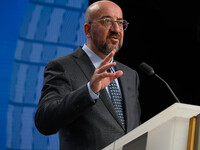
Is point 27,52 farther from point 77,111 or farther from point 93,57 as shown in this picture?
point 77,111

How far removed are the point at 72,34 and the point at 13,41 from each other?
0.57 meters

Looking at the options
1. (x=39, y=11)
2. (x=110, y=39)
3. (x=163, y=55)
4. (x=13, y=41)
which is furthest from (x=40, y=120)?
(x=163, y=55)

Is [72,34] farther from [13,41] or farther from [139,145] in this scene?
[139,145]

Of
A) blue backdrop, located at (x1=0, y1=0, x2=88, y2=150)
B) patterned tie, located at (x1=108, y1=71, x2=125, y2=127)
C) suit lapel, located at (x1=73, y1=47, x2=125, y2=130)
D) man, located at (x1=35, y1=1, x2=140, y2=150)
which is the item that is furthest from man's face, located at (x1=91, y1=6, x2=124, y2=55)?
blue backdrop, located at (x1=0, y1=0, x2=88, y2=150)

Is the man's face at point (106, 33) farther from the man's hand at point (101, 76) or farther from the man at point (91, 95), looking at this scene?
the man's hand at point (101, 76)

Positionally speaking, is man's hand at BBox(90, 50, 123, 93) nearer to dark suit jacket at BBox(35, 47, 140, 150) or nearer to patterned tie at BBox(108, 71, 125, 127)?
dark suit jacket at BBox(35, 47, 140, 150)

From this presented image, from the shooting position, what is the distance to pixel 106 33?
1.99 meters

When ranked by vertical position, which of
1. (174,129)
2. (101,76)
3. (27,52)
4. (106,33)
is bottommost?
(174,129)

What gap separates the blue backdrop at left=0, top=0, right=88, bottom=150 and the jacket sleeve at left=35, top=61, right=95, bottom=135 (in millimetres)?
974

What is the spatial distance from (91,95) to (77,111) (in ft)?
0.36

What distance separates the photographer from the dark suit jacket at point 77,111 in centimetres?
142

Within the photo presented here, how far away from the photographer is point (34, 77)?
273 centimetres

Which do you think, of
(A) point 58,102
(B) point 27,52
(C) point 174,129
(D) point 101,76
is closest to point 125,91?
(A) point 58,102

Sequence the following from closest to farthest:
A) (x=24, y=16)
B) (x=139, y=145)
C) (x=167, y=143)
→ (x=167, y=143) → (x=139, y=145) → (x=24, y=16)
